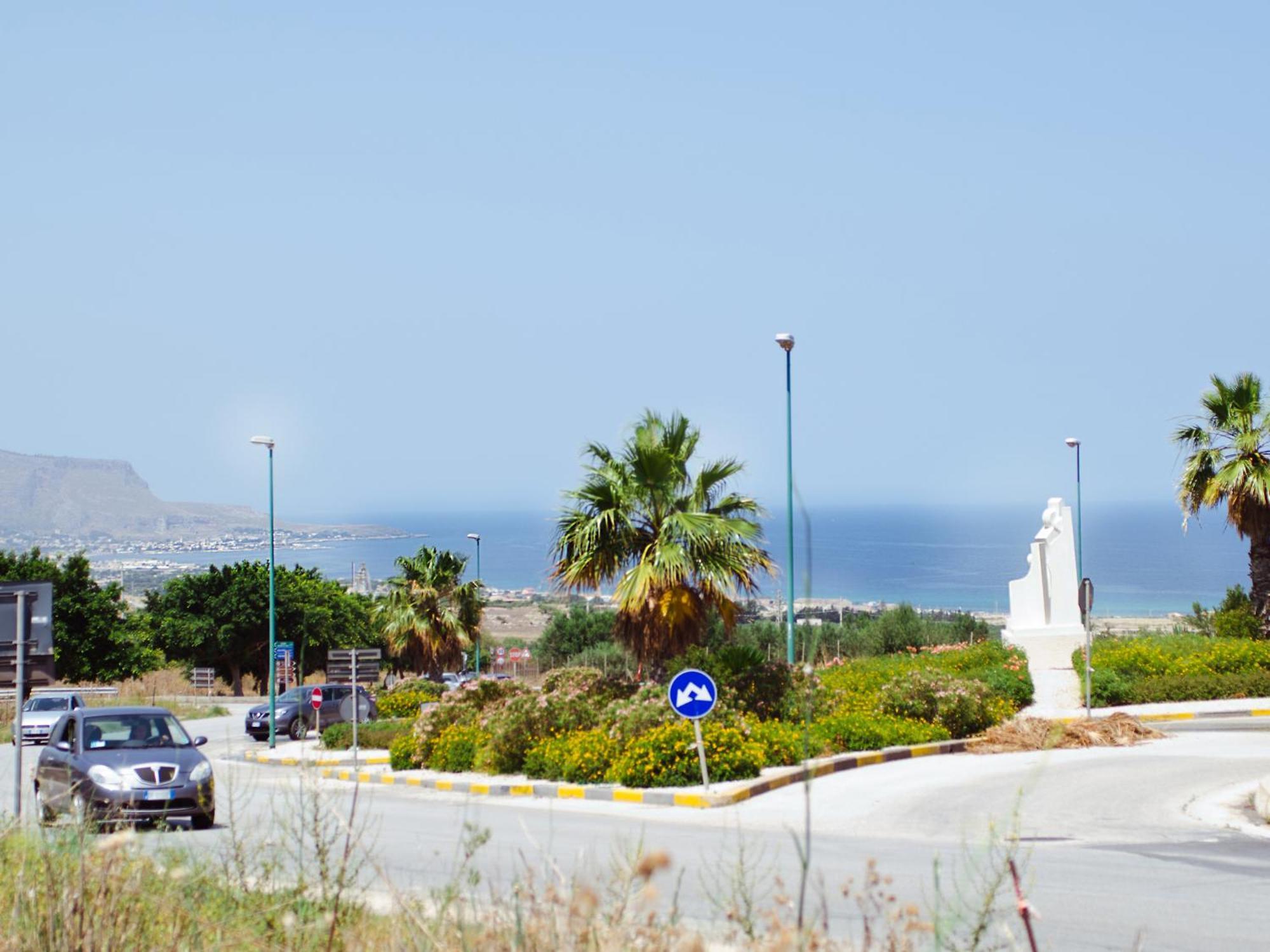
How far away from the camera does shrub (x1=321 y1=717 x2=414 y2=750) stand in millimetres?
31203

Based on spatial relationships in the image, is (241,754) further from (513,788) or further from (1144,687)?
(1144,687)

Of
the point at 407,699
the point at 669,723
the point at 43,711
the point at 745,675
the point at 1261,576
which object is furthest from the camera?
the point at 407,699

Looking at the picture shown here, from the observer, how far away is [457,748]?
23781 mm

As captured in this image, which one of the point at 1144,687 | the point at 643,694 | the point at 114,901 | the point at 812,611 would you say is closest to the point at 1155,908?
the point at 114,901

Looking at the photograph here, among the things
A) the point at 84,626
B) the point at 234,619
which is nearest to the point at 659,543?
the point at 84,626

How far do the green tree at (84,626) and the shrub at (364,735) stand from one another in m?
32.8

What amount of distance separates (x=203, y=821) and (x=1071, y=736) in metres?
13.9

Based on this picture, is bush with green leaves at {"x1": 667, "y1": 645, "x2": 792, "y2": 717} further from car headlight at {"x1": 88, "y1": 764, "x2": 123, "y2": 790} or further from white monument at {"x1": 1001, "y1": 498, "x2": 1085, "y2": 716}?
white monument at {"x1": 1001, "y1": 498, "x2": 1085, "y2": 716}

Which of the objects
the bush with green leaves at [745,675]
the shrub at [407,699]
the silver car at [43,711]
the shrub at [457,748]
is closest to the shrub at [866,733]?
the bush with green leaves at [745,675]

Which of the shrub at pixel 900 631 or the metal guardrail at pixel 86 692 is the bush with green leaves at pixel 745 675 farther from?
the metal guardrail at pixel 86 692

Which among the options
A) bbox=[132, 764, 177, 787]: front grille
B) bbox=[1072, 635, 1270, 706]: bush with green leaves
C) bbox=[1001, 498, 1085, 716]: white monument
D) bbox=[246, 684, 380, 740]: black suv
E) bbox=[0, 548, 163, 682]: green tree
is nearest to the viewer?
bbox=[132, 764, 177, 787]: front grille

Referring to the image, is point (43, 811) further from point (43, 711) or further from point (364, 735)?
point (43, 711)

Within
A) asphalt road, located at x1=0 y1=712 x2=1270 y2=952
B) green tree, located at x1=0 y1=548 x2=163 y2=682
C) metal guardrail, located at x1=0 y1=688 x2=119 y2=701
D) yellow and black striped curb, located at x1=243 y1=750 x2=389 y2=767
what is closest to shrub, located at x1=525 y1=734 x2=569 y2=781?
asphalt road, located at x1=0 y1=712 x2=1270 y2=952

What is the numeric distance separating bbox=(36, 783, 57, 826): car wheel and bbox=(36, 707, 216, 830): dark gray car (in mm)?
800
